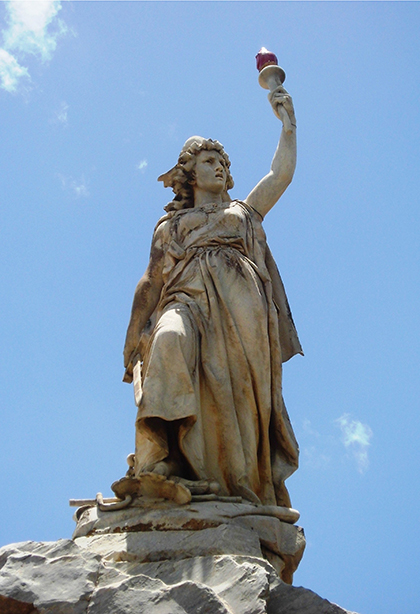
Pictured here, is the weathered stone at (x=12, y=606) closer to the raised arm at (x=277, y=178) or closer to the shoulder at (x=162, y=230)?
the shoulder at (x=162, y=230)

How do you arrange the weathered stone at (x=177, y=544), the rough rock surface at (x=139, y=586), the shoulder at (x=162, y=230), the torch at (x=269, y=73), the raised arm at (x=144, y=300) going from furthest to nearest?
the torch at (x=269, y=73)
the shoulder at (x=162, y=230)
the raised arm at (x=144, y=300)
the weathered stone at (x=177, y=544)
the rough rock surface at (x=139, y=586)

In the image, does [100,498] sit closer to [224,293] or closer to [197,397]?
[197,397]

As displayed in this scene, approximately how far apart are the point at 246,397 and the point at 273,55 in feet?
13.6

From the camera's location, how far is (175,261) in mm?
7520

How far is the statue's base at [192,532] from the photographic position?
523 cm

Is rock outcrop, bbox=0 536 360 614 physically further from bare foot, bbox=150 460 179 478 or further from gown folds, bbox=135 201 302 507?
gown folds, bbox=135 201 302 507

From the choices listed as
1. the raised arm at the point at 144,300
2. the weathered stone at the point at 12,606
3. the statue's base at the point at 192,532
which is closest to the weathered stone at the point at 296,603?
the statue's base at the point at 192,532

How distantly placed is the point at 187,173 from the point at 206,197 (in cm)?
35

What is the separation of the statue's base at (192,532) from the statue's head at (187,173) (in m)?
3.29

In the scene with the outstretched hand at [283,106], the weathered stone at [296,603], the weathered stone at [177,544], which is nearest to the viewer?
the weathered stone at [296,603]

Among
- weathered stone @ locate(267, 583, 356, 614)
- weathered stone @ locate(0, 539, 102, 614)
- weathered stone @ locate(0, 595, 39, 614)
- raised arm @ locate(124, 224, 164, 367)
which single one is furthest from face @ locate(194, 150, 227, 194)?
weathered stone @ locate(0, 595, 39, 614)

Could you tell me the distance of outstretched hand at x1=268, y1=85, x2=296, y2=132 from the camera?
8.32 metres

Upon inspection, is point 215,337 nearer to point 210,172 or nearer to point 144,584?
point 210,172

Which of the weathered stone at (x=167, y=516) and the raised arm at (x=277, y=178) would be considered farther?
the raised arm at (x=277, y=178)
